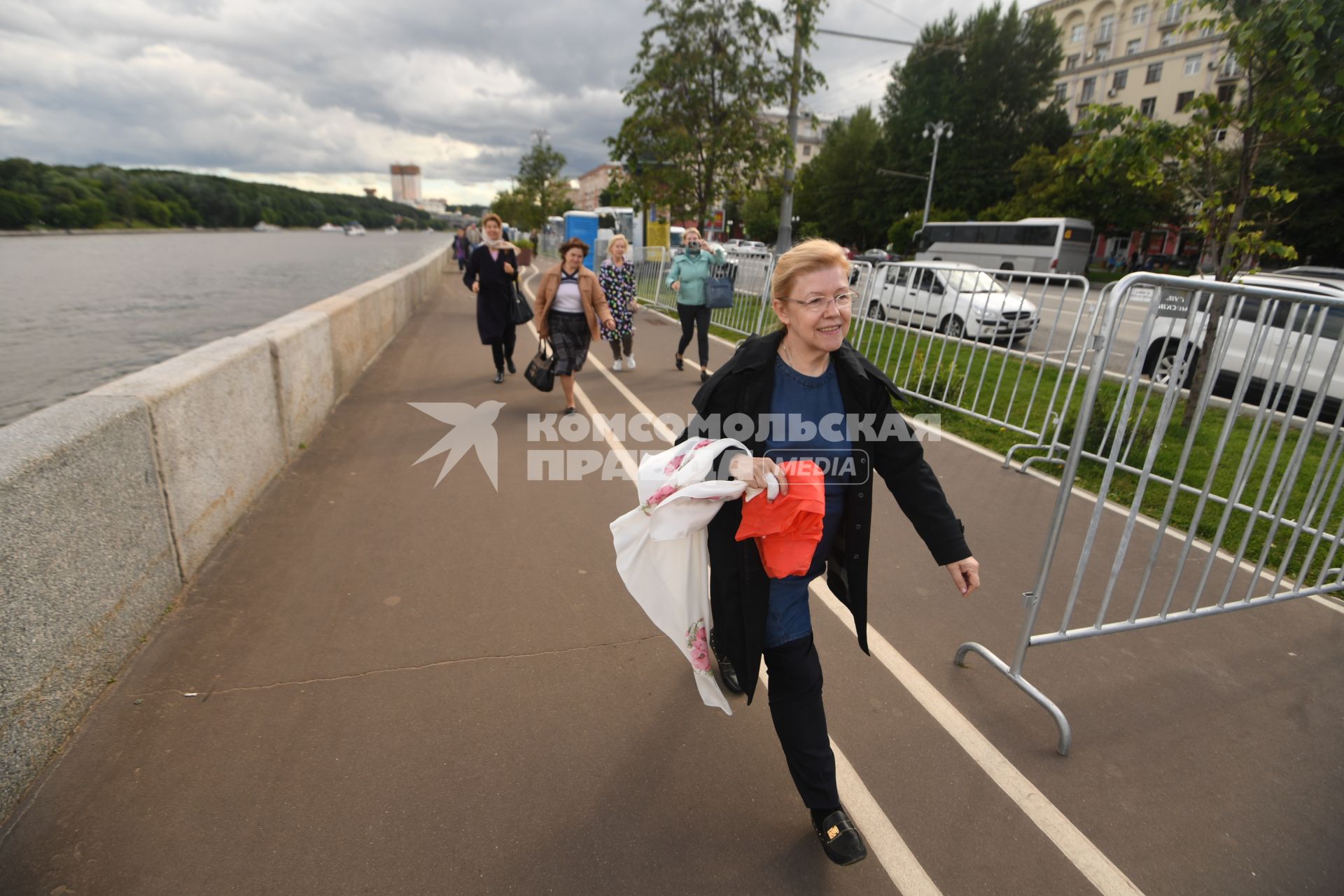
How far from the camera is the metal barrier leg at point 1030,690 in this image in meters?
2.68

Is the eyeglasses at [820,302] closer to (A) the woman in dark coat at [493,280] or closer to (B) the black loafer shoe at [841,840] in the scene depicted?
(B) the black loafer shoe at [841,840]

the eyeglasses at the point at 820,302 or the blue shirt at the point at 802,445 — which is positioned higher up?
the eyeglasses at the point at 820,302

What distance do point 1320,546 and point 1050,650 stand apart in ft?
9.58

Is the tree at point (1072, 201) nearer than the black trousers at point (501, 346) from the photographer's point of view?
Answer: No

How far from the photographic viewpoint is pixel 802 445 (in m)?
2.16

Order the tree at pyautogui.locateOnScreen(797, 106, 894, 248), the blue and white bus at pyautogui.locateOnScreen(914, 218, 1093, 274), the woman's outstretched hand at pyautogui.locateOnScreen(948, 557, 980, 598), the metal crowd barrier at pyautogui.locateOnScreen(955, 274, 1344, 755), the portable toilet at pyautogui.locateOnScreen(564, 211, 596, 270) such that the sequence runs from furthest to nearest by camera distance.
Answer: the tree at pyautogui.locateOnScreen(797, 106, 894, 248), the portable toilet at pyautogui.locateOnScreen(564, 211, 596, 270), the blue and white bus at pyautogui.locateOnScreen(914, 218, 1093, 274), the metal crowd barrier at pyautogui.locateOnScreen(955, 274, 1344, 755), the woman's outstretched hand at pyautogui.locateOnScreen(948, 557, 980, 598)

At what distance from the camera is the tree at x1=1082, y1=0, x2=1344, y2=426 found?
563 cm

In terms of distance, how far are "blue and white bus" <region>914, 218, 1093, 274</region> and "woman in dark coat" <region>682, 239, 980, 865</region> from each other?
31776mm

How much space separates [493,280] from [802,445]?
6.91m

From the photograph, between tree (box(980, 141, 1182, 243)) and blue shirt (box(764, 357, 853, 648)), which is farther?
tree (box(980, 141, 1182, 243))

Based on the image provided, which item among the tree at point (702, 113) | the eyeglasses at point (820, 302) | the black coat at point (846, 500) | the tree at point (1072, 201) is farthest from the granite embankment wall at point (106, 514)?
the tree at point (1072, 201)

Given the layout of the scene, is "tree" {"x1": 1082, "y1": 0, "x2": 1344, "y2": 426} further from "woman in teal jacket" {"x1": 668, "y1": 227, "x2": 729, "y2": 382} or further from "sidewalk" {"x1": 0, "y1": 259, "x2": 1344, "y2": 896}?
"woman in teal jacket" {"x1": 668, "y1": 227, "x2": 729, "y2": 382}

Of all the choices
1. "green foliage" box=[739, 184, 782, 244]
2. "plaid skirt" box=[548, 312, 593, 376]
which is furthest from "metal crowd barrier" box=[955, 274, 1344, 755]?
"green foliage" box=[739, 184, 782, 244]

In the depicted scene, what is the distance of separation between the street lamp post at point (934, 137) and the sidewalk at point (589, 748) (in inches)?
1778
